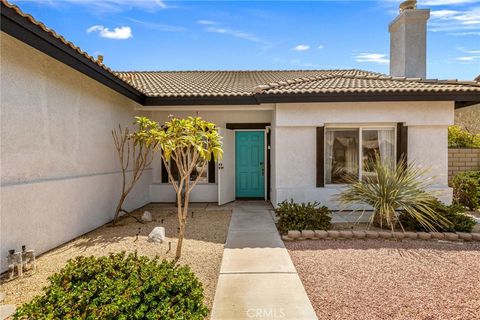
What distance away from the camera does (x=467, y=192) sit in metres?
9.43

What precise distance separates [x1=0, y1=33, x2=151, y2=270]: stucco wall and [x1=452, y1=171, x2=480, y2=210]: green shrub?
11010 mm

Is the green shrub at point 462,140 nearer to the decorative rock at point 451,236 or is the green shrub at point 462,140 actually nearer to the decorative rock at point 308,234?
the decorative rock at point 451,236

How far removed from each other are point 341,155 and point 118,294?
316 inches

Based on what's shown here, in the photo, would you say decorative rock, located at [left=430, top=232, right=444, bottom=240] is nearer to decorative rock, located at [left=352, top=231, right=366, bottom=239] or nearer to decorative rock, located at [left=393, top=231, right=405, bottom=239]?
decorative rock, located at [left=393, top=231, right=405, bottom=239]

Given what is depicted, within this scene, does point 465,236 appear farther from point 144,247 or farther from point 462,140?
point 462,140

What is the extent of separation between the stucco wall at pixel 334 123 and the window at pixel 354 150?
0.33 meters

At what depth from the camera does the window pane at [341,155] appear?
30.1 feet

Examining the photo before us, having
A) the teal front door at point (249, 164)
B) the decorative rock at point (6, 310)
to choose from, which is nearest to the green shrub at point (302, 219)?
the teal front door at point (249, 164)

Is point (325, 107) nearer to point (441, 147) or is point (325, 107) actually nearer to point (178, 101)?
point (441, 147)

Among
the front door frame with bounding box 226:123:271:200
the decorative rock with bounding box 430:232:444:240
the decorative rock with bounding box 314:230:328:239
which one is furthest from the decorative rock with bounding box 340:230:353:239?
the front door frame with bounding box 226:123:271:200

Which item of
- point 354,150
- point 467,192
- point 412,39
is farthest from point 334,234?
point 412,39

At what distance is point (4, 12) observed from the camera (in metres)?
3.97

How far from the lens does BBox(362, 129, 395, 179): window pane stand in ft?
30.0

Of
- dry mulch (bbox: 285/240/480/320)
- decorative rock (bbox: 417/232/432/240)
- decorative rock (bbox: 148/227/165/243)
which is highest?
decorative rock (bbox: 148/227/165/243)
